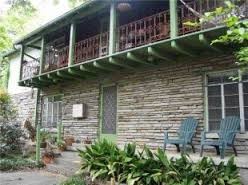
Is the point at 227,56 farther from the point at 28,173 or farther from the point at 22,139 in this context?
the point at 22,139

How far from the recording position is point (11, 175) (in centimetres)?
891

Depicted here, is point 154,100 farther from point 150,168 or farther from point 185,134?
point 150,168

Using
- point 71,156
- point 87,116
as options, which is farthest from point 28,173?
point 87,116

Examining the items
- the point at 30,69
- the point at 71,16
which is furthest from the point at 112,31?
the point at 30,69

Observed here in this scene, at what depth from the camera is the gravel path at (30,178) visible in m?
7.88

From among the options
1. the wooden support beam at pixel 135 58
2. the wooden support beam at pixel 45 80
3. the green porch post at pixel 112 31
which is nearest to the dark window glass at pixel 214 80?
the wooden support beam at pixel 135 58

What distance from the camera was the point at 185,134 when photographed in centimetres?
773

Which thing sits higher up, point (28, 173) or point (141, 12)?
point (141, 12)

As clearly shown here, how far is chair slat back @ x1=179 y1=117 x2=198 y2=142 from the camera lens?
304 inches

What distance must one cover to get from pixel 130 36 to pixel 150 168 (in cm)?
505

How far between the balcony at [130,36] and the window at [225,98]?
137 centimetres

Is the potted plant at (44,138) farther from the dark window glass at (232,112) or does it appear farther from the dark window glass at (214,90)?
the dark window glass at (232,112)

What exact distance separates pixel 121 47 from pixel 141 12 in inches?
60.6

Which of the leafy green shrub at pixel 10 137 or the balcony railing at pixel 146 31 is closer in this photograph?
the balcony railing at pixel 146 31
